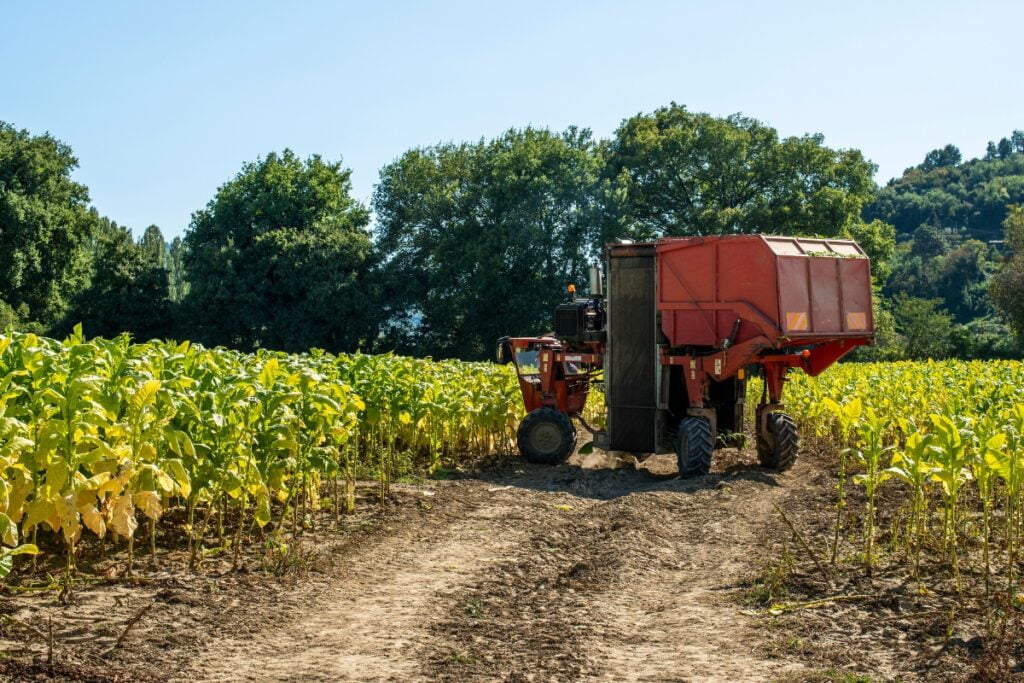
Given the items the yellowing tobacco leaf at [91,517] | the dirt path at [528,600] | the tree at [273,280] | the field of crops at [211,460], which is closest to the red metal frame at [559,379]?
the dirt path at [528,600]

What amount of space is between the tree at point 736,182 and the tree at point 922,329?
8.86 m

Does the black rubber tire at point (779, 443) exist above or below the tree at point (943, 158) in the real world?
below

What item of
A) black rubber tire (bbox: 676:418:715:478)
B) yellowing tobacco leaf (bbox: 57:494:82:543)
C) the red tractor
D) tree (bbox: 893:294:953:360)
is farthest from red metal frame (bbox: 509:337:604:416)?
tree (bbox: 893:294:953:360)

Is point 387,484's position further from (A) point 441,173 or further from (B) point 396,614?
(A) point 441,173

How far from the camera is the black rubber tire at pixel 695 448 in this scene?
13094mm

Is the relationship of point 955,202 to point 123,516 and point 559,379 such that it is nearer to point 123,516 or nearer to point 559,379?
point 559,379

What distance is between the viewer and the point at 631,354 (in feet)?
46.5

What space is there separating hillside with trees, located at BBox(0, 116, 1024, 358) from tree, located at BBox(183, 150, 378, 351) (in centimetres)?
10

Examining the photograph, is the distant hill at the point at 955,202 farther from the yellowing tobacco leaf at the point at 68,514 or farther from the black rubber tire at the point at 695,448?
the yellowing tobacco leaf at the point at 68,514

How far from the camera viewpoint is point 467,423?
49.5ft

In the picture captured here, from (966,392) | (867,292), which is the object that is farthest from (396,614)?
(966,392)

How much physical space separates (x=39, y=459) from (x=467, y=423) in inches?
365

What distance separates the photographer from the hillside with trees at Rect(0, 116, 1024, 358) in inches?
1826

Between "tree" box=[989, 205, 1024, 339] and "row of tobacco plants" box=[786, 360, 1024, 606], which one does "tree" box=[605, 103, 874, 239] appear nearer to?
"tree" box=[989, 205, 1024, 339]
